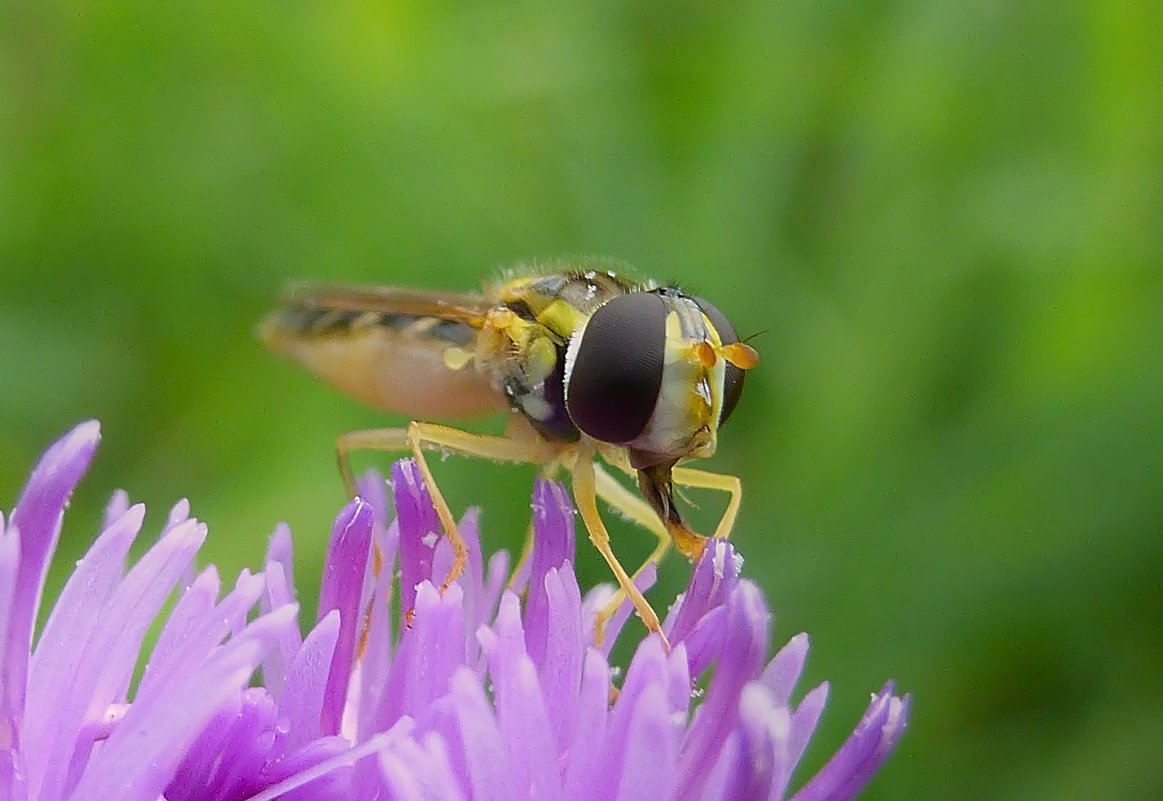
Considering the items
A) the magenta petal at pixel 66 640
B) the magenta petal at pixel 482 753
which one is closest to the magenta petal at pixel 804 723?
the magenta petal at pixel 482 753

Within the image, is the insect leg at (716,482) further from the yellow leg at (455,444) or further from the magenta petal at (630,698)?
the magenta petal at (630,698)

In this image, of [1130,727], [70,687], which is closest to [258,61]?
[70,687]

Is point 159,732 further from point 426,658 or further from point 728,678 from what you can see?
point 728,678

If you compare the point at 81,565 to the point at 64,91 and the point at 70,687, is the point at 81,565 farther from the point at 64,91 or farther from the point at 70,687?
the point at 64,91

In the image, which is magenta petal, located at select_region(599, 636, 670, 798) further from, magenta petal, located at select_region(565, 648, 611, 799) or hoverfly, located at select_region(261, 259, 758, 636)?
hoverfly, located at select_region(261, 259, 758, 636)

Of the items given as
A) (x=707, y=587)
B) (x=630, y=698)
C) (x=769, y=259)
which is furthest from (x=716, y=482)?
(x=769, y=259)

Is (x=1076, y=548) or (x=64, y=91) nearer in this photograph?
(x=1076, y=548)

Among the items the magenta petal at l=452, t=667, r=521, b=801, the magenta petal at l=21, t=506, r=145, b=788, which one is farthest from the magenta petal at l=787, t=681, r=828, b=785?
the magenta petal at l=21, t=506, r=145, b=788
